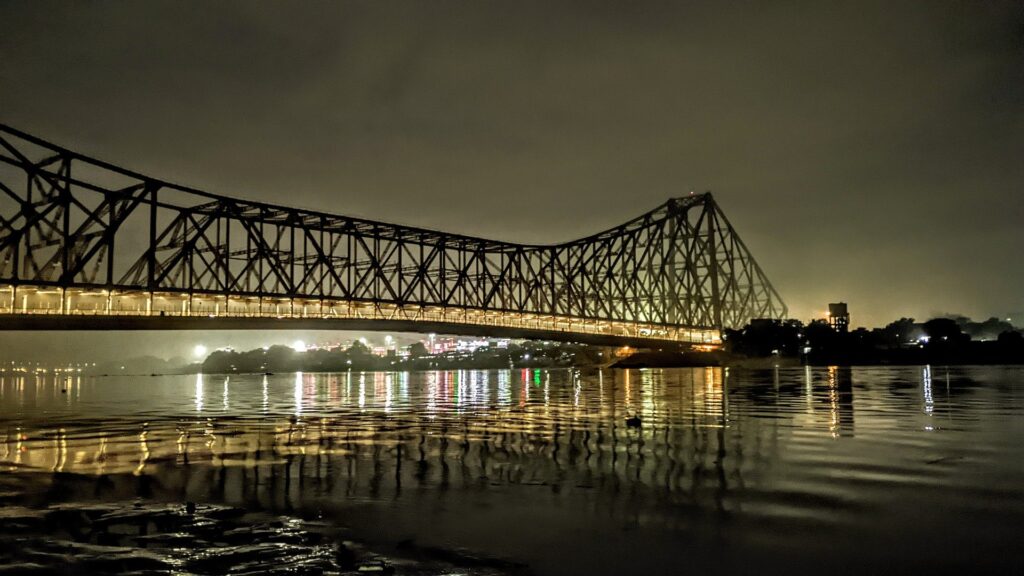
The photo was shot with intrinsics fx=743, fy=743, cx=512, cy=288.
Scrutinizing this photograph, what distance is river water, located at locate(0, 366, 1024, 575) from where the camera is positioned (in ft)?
29.3

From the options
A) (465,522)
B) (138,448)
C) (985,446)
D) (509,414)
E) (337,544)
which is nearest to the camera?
(337,544)

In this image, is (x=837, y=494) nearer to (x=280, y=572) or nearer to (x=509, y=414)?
(x=280, y=572)

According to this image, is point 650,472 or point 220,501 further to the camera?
point 650,472

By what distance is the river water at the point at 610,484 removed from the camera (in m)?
8.93

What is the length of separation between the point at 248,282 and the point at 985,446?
297 ft

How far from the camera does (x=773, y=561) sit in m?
8.36

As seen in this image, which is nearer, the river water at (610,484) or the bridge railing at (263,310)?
the river water at (610,484)

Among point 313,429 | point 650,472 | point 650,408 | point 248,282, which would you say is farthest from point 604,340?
point 650,472

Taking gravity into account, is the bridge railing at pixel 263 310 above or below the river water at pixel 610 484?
above

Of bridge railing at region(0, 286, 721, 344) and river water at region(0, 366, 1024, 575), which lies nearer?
river water at region(0, 366, 1024, 575)

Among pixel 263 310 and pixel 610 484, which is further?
pixel 263 310

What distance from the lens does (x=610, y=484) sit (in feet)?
43.5

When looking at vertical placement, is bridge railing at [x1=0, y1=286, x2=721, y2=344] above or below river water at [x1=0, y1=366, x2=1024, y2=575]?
above

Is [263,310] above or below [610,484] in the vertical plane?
above
